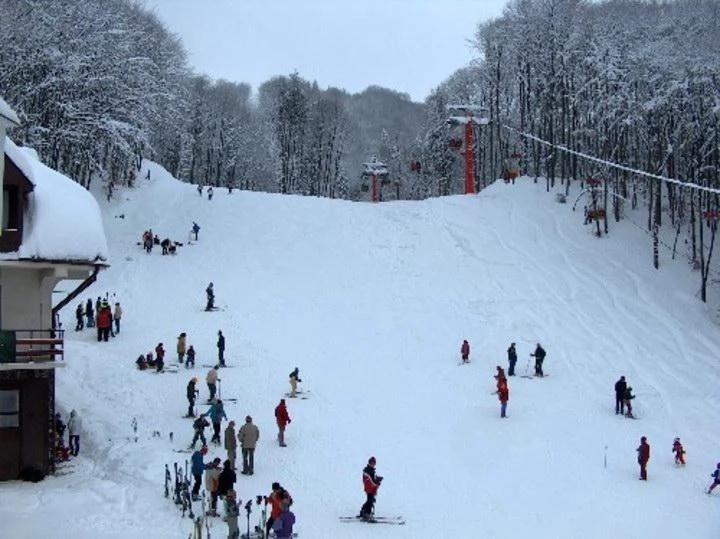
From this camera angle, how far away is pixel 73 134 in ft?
136

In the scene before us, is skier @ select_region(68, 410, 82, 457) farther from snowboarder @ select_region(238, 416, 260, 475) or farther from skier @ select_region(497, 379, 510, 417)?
skier @ select_region(497, 379, 510, 417)

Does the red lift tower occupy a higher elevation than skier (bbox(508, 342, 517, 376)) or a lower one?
higher

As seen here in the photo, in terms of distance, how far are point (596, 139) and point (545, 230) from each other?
9694 millimetres

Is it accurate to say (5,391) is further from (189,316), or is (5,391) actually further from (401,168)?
(401,168)

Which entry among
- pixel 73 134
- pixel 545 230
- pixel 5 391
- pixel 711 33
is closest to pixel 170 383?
pixel 5 391

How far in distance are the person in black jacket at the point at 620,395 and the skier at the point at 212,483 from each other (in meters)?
14.0

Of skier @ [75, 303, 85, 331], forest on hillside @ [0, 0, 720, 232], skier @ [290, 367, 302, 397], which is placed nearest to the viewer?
skier @ [290, 367, 302, 397]

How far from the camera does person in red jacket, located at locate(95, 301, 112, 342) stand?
2975cm

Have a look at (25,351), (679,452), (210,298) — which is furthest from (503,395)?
(210,298)

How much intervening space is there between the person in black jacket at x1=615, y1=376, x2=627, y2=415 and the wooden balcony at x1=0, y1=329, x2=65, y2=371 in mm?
16738

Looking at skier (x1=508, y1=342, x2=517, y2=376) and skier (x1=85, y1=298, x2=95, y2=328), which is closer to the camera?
skier (x1=508, y1=342, x2=517, y2=376)

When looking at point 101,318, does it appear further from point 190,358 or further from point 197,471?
point 197,471

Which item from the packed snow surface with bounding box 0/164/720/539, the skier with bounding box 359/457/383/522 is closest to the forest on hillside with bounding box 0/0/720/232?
the packed snow surface with bounding box 0/164/720/539

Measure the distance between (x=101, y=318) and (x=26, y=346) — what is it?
9232 millimetres
